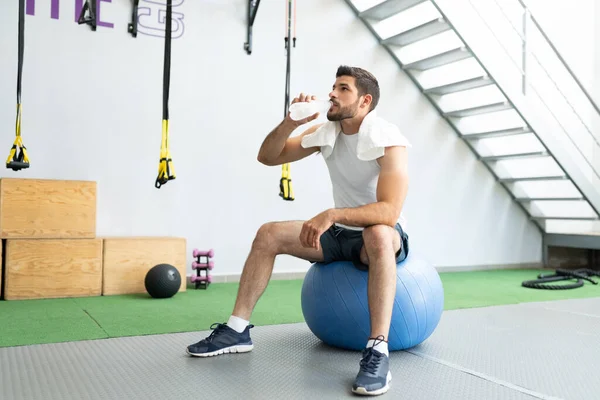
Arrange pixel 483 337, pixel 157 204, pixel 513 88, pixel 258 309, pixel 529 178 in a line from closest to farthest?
1. pixel 483 337
2. pixel 258 309
3. pixel 157 204
4. pixel 513 88
5. pixel 529 178

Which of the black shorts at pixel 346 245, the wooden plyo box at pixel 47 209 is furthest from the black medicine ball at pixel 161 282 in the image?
the black shorts at pixel 346 245

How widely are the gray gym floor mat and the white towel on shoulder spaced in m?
0.77

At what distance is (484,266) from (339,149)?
3.64 metres

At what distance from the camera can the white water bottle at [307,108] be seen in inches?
78.7

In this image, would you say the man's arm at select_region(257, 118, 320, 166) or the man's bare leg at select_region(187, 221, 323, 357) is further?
the man's arm at select_region(257, 118, 320, 166)

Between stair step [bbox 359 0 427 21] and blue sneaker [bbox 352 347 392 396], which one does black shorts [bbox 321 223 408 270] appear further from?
stair step [bbox 359 0 427 21]

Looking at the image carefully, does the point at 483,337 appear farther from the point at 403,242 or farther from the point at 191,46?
the point at 191,46

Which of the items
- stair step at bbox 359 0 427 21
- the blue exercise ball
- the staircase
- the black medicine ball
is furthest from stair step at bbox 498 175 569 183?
the black medicine ball

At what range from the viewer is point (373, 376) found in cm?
171

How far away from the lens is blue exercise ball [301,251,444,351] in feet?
6.86

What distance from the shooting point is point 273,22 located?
444cm

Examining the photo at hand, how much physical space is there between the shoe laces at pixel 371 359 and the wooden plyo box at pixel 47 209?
227 cm

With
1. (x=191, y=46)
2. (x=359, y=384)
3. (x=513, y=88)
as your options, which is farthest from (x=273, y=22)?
(x=359, y=384)

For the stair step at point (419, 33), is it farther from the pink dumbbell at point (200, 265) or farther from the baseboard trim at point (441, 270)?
the pink dumbbell at point (200, 265)
